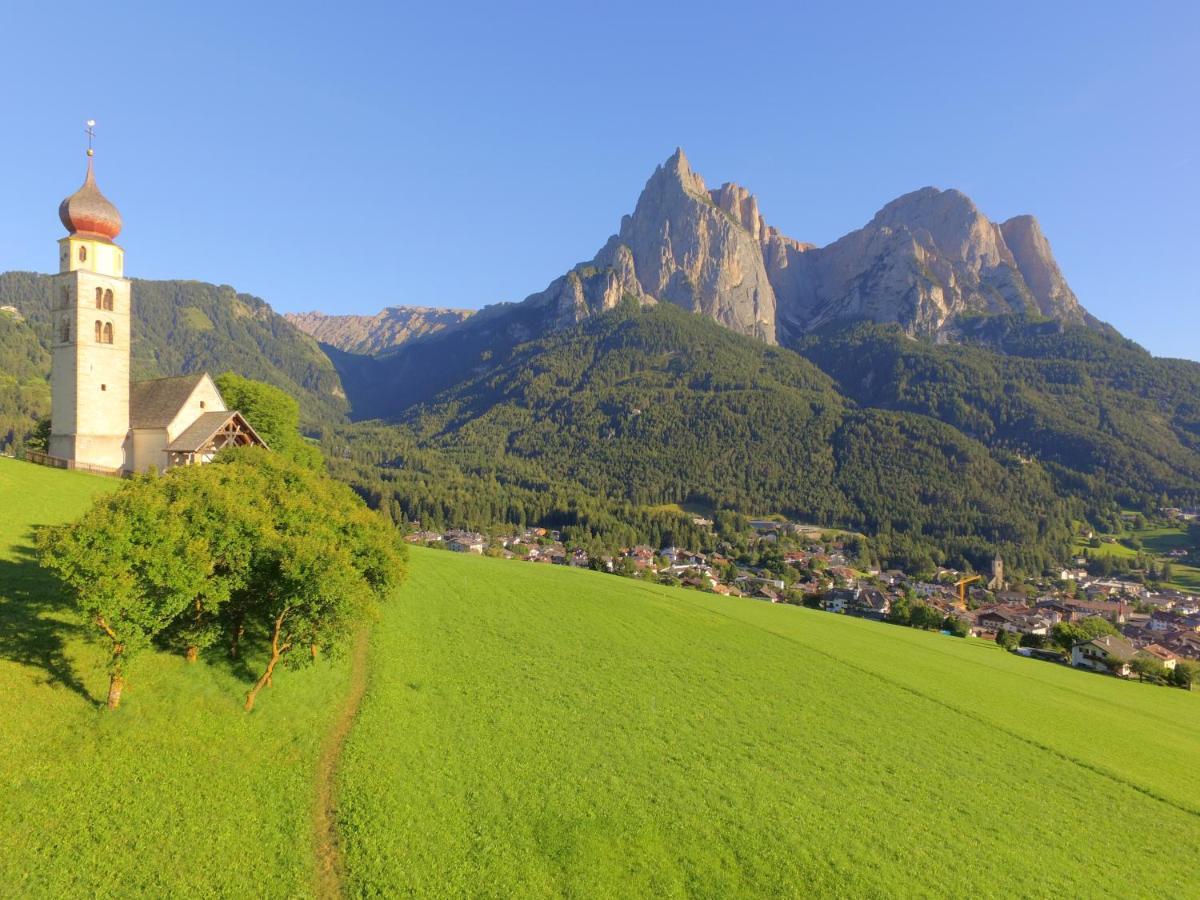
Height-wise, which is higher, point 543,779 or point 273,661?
point 273,661

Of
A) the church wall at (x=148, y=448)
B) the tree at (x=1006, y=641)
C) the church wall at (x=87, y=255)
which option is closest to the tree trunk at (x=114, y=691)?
the church wall at (x=148, y=448)

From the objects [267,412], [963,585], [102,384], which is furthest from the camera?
[963,585]

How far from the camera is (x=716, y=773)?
26.3 meters

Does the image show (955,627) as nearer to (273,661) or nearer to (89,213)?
(273,661)

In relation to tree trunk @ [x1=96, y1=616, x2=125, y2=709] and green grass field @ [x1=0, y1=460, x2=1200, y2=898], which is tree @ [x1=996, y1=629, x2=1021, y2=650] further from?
tree trunk @ [x1=96, y1=616, x2=125, y2=709]

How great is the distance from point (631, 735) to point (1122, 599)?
179 metres

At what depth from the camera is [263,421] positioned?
65438 millimetres

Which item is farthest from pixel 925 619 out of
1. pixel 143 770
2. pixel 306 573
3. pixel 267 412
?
pixel 143 770

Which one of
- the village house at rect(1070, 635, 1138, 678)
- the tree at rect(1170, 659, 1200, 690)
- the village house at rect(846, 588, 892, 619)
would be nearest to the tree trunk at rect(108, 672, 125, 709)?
the village house at rect(1070, 635, 1138, 678)

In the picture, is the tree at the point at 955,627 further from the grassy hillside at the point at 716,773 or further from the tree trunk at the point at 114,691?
the tree trunk at the point at 114,691

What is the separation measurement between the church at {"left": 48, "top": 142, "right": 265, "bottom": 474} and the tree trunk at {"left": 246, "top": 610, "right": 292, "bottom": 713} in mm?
29534

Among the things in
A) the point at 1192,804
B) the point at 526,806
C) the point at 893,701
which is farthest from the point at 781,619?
the point at 526,806

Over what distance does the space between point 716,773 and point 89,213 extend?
5652 centimetres

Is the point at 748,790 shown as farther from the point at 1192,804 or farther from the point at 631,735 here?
the point at 1192,804
